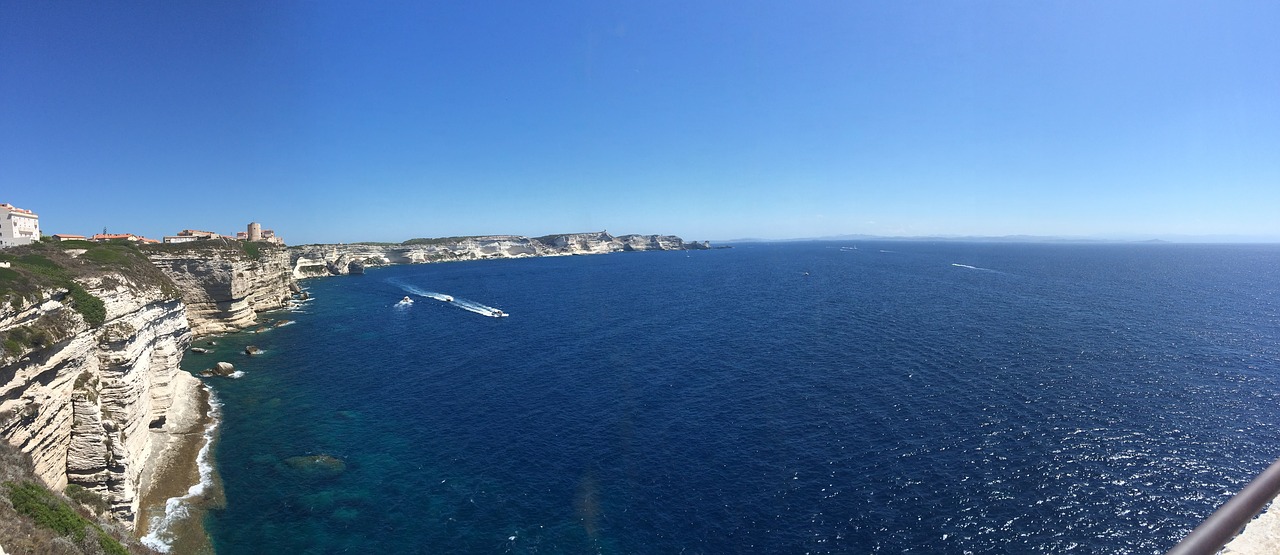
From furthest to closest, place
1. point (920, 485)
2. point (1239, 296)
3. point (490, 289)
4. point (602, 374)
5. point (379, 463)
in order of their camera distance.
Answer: point (490, 289)
point (1239, 296)
point (602, 374)
point (379, 463)
point (920, 485)

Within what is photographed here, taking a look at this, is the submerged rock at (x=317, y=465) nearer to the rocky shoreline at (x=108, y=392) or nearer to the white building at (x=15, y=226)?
the rocky shoreline at (x=108, y=392)

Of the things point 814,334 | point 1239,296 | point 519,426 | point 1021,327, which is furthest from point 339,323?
point 1239,296

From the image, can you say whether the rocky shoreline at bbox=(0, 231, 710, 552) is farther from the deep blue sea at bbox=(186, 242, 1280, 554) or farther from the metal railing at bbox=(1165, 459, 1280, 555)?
the metal railing at bbox=(1165, 459, 1280, 555)

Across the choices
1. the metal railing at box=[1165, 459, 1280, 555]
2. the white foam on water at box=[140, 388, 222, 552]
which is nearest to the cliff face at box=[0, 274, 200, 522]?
the white foam on water at box=[140, 388, 222, 552]

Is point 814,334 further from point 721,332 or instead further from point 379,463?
point 379,463

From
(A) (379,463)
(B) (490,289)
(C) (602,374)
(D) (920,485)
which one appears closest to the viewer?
(D) (920,485)

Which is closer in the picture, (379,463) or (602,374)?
(379,463)
